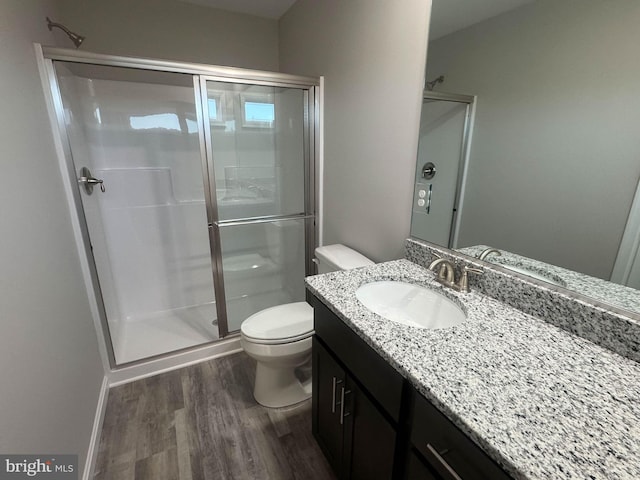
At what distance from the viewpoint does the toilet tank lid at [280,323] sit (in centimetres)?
159

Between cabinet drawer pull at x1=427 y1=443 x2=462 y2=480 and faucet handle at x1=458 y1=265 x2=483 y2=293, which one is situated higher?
faucet handle at x1=458 y1=265 x2=483 y2=293

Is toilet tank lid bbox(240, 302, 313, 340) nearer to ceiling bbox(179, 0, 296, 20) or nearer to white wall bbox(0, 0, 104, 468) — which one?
white wall bbox(0, 0, 104, 468)

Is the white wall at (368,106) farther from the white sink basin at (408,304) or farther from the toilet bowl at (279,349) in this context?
the toilet bowl at (279,349)

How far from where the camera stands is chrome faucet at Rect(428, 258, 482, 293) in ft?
3.79

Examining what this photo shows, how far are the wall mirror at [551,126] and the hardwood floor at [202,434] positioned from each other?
1.27 meters

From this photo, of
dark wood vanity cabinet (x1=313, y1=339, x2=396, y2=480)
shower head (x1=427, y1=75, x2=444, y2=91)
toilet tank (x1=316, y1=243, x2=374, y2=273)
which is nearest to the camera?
dark wood vanity cabinet (x1=313, y1=339, x2=396, y2=480)

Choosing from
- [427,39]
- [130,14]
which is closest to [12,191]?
[427,39]

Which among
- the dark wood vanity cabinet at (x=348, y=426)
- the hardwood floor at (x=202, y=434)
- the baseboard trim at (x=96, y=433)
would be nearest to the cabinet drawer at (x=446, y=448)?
the dark wood vanity cabinet at (x=348, y=426)

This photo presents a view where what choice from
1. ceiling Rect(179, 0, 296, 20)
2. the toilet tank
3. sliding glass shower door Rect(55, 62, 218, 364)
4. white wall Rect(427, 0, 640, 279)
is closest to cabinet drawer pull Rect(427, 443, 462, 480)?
white wall Rect(427, 0, 640, 279)

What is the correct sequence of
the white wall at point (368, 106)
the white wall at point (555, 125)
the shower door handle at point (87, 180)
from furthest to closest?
the shower door handle at point (87, 180)
the white wall at point (368, 106)
the white wall at point (555, 125)

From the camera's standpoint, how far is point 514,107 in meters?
1.03

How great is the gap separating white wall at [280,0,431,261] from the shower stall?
22cm

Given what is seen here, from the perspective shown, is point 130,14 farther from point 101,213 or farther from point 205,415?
point 205,415

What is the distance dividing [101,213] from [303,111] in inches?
69.0
